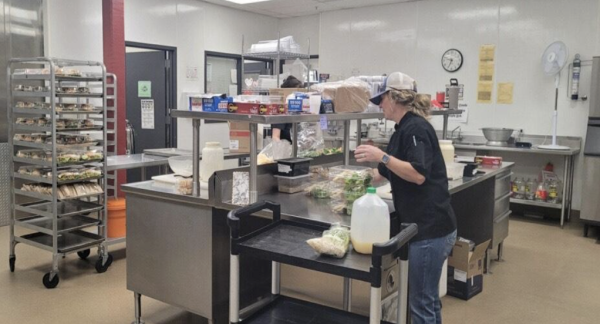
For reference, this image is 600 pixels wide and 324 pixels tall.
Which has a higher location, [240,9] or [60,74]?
[240,9]

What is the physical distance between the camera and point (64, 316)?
11.1 feet

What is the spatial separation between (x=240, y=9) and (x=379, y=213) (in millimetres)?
6618

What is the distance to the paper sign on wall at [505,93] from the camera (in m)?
6.53

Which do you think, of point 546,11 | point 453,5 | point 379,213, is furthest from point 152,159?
point 546,11

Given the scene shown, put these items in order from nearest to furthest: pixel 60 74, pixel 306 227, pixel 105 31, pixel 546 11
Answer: pixel 306 227
pixel 60 74
pixel 105 31
pixel 546 11

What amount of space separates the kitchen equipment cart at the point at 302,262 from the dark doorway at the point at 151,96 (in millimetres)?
5009

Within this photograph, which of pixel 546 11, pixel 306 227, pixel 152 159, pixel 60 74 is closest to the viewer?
pixel 306 227

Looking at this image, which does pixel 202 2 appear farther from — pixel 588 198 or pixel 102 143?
pixel 588 198

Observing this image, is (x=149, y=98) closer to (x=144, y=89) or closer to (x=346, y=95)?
(x=144, y=89)

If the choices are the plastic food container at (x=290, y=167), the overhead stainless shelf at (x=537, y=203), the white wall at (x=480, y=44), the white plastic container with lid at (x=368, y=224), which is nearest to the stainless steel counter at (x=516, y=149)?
the white wall at (x=480, y=44)

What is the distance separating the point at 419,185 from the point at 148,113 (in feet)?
17.7

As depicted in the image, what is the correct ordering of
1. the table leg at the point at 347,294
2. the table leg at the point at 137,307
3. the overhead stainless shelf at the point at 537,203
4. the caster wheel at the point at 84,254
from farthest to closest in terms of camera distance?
the overhead stainless shelf at the point at 537,203
the caster wheel at the point at 84,254
the table leg at the point at 137,307
the table leg at the point at 347,294

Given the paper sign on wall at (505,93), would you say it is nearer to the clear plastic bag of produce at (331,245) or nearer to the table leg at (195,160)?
the table leg at (195,160)

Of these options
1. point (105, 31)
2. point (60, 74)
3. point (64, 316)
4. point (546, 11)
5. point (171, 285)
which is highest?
point (546, 11)
